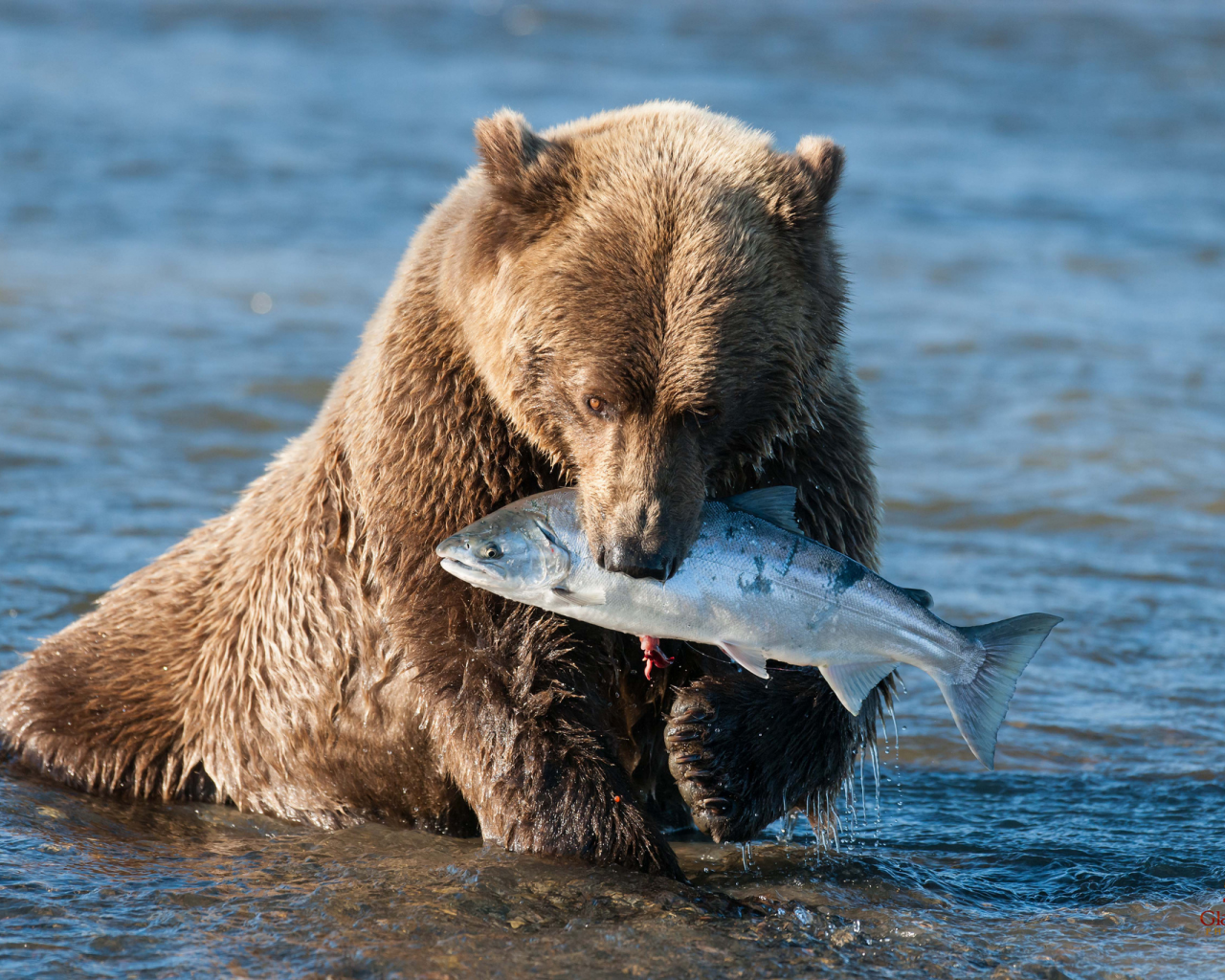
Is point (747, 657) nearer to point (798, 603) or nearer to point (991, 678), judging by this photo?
point (798, 603)

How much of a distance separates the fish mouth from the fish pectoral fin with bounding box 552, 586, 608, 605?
0.54ft

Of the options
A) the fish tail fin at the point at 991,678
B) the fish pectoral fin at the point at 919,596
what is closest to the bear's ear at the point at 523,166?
the fish pectoral fin at the point at 919,596

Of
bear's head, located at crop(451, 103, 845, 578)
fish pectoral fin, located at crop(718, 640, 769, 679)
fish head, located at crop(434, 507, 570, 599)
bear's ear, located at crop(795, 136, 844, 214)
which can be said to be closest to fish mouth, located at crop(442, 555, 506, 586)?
fish head, located at crop(434, 507, 570, 599)

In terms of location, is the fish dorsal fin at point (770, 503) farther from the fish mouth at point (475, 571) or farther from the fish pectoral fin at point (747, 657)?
the fish mouth at point (475, 571)

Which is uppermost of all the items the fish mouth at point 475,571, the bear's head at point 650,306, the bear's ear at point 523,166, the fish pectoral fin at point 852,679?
the bear's ear at point 523,166

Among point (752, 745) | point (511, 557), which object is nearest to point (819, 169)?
point (511, 557)

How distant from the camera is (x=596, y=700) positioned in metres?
4.80

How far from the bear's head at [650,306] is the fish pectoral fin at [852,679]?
649 millimetres

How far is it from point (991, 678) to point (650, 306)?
1.46 meters

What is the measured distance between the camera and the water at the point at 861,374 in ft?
14.9

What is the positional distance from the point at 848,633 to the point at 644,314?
1.08 metres

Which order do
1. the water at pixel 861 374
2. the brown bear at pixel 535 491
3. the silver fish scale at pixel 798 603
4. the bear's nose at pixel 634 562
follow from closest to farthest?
the bear's nose at pixel 634 562
the silver fish scale at pixel 798 603
the brown bear at pixel 535 491
the water at pixel 861 374

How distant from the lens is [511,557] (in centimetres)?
412

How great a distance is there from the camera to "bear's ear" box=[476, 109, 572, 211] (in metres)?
4.55
